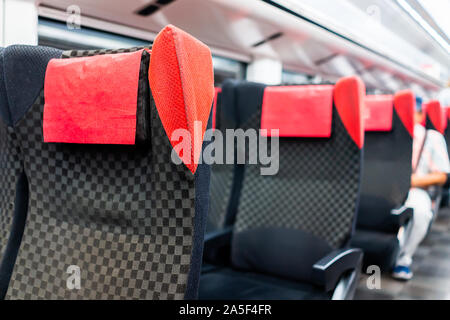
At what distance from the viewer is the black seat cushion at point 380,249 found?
2061 millimetres

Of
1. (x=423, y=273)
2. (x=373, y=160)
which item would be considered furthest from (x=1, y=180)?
(x=423, y=273)

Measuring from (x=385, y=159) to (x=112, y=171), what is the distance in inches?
73.8

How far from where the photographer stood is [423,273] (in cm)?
267

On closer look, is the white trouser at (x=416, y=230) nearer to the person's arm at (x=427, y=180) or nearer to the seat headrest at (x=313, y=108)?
the person's arm at (x=427, y=180)

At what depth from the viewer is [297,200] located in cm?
149

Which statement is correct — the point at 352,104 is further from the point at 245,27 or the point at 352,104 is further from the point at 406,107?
the point at 245,27

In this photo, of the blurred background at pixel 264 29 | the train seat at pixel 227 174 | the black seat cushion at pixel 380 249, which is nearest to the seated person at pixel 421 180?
the black seat cushion at pixel 380 249

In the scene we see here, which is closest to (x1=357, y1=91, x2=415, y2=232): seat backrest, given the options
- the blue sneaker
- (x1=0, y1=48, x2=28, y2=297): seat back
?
the blue sneaker

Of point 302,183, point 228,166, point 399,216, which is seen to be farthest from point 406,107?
point 228,166

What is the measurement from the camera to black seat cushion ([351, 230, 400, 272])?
2.06 m

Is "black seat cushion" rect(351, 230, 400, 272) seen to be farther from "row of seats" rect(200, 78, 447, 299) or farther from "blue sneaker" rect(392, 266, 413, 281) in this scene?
"row of seats" rect(200, 78, 447, 299)

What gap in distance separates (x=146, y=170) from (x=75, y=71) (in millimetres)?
252

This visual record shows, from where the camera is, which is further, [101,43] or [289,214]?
[101,43]

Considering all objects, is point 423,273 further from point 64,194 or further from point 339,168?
point 64,194
